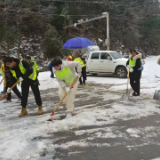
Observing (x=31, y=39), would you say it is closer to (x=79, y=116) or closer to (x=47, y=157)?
(x=79, y=116)

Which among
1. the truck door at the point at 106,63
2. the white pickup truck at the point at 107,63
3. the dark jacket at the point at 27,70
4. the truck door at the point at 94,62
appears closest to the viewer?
the dark jacket at the point at 27,70

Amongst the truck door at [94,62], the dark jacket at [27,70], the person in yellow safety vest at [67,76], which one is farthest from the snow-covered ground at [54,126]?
the truck door at [94,62]

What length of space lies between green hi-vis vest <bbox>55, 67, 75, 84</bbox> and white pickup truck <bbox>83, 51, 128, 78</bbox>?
24.1 feet

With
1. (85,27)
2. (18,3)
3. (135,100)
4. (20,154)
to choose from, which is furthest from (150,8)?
(20,154)

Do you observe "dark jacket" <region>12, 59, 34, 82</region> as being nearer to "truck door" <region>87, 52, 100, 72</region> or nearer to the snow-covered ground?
the snow-covered ground

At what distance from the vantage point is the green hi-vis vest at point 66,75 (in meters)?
4.68

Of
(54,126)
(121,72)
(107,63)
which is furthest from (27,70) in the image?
(107,63)

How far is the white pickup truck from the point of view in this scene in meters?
11.8

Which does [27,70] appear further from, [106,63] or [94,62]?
[94,62]

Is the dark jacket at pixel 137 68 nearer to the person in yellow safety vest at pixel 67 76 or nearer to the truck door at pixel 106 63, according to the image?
the person in yellow safety vest at pixel 67 76

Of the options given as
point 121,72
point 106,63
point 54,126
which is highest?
point 106,63

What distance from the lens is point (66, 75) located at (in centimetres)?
476

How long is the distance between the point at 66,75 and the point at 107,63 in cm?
775

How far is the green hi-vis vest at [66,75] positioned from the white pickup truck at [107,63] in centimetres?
736
